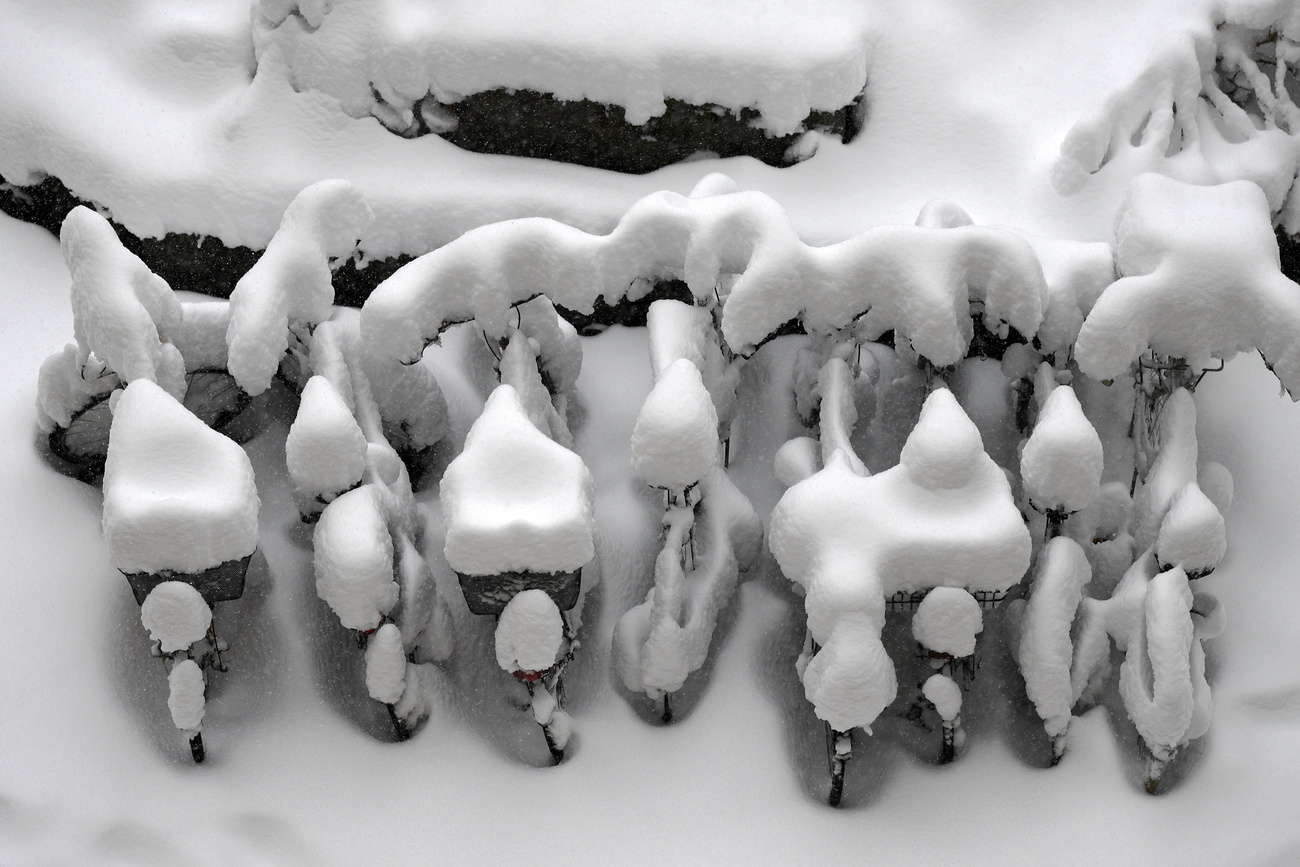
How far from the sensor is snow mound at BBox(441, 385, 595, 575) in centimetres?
447

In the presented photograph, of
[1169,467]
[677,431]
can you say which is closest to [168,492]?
[677,431]

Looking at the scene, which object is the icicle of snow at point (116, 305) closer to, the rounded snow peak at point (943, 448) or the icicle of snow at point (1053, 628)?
the rounded snow peak at point (943, 448)

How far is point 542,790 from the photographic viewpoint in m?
5.06

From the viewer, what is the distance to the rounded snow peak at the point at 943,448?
4.55 m

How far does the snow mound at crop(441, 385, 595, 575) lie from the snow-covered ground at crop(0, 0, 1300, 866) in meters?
0.85

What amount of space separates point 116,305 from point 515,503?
1.51 metres

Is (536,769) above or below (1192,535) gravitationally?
below

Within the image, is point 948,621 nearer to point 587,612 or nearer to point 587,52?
point 587,612

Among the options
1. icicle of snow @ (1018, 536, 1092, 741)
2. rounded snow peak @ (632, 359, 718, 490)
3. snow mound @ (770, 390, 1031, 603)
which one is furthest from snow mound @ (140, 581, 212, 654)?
icicle of snow @ (1018, 536, 1092, 741)

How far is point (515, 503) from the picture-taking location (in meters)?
4.55

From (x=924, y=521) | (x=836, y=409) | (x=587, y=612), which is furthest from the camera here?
(x=587, y=612)

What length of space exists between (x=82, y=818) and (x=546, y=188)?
2919 mm

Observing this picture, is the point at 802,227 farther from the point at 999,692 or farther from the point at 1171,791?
the point at 1171,791

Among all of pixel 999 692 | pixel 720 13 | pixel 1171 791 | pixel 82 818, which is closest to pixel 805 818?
pixel 999 692
